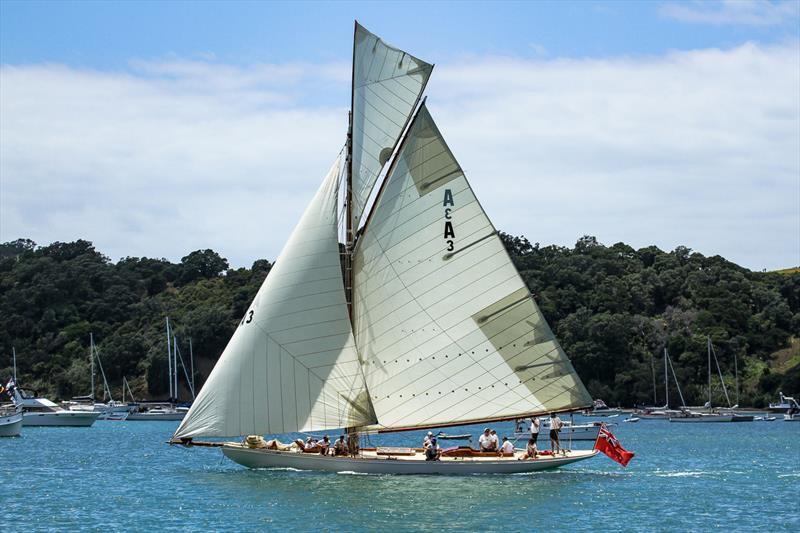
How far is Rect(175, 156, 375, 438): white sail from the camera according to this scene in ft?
138

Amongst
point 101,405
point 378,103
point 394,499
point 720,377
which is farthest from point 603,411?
point 394,499

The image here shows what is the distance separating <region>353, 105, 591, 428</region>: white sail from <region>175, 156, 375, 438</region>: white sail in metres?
1.25

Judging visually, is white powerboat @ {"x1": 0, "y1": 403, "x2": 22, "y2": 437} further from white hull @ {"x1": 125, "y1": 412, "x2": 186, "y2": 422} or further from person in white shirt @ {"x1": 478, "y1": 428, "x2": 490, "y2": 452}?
person in white shirt @ {"x1": 478, "y1": 428, "x2": 490, "y2": 452}

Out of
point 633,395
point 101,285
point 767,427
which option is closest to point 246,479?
point 767,427

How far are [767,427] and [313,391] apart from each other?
7994 centimetres

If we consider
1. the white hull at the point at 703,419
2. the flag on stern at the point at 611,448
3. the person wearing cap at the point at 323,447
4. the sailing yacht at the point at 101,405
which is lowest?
the white hull at the point at 703,419

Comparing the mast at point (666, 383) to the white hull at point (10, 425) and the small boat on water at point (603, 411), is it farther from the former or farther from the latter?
the white hull at point (10, 425)

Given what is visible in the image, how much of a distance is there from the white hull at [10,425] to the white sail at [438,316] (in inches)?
1904

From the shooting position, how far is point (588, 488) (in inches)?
1661

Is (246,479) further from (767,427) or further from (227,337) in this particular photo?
(227,337)

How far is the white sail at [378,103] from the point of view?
144 ft

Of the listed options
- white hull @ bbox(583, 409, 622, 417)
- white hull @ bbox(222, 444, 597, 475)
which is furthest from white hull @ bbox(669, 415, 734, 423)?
white hull @ bbox(222, 444, 597, 475)

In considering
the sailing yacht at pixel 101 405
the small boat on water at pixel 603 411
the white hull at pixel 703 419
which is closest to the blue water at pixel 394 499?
the white hull at pixel 703 419

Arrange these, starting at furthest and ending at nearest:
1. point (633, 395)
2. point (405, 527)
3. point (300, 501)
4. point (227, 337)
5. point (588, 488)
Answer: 1. point (227, 337)
2. point (633, 395)
3. point (588, 488)
4. point (300, 501)
5. point (405, 527)
